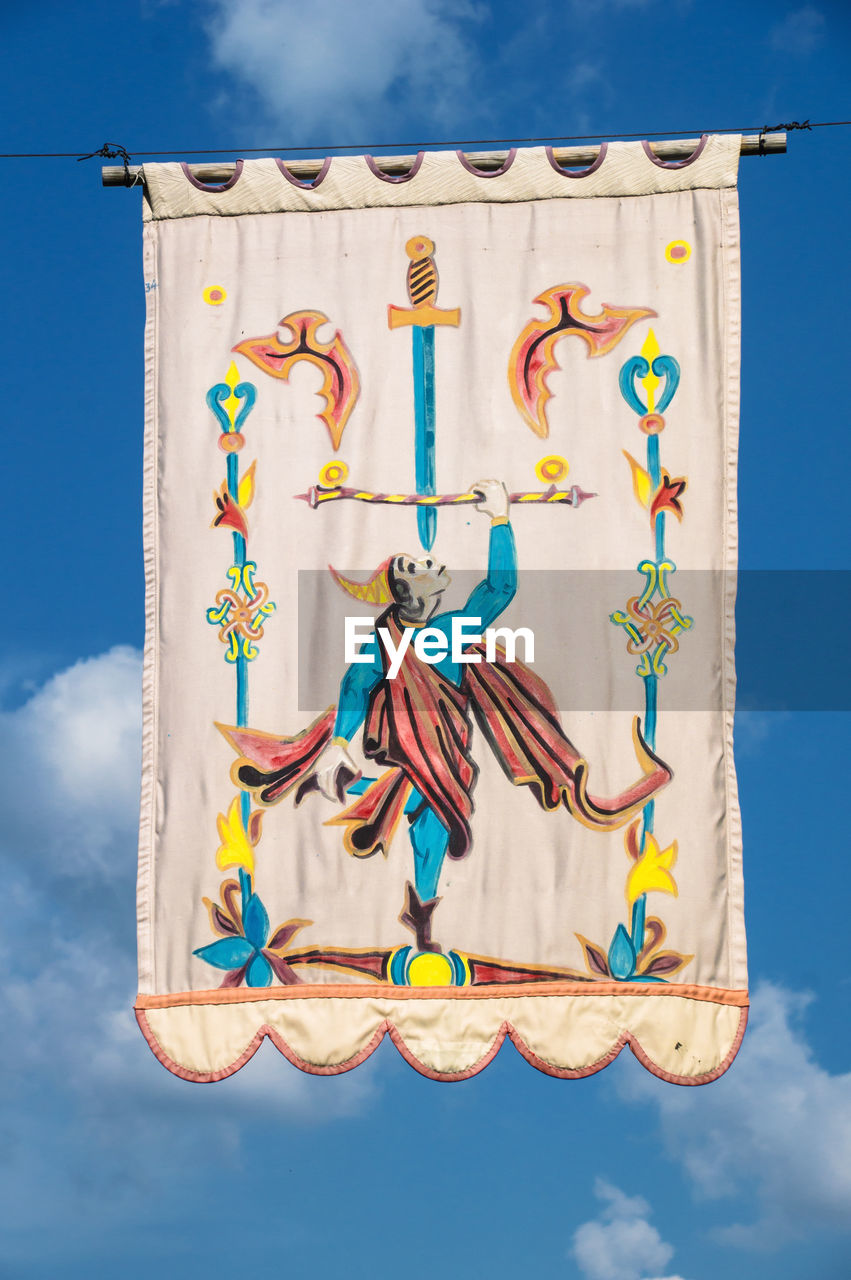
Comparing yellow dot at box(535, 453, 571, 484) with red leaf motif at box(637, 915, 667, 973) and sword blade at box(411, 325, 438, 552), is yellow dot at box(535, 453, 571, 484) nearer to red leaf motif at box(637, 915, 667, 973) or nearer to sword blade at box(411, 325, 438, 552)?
sword blade at box(411, 325, 438, 552)

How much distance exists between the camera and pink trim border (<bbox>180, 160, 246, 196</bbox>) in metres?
7.08

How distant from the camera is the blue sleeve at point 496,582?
6.66 meters

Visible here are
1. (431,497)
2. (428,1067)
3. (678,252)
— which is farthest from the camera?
(678,252)

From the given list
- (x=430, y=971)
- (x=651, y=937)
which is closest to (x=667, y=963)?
(x=651, y=937)

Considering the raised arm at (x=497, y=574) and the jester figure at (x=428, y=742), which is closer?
the jester figure at (x=428, y=742)

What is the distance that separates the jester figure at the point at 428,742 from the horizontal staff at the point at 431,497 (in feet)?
0.25

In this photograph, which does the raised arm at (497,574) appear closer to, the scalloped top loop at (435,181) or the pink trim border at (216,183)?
the scalloped top loop at (435,181)

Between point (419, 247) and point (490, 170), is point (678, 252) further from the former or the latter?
point (419, 247)

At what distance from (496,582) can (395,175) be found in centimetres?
165

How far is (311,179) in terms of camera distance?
7.10 m

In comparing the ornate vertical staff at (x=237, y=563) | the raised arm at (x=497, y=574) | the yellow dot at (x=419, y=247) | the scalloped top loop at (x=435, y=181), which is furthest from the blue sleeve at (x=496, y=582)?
the scalloped top loop at (x=435, y=181)

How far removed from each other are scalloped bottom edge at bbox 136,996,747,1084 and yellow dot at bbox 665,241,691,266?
8.84 feet

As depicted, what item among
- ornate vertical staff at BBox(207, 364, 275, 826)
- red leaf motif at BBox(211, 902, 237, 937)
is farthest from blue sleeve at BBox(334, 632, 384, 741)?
red leaf motif at BBox(211, 902, 237, 937)

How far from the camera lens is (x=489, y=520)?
22.0 feet
